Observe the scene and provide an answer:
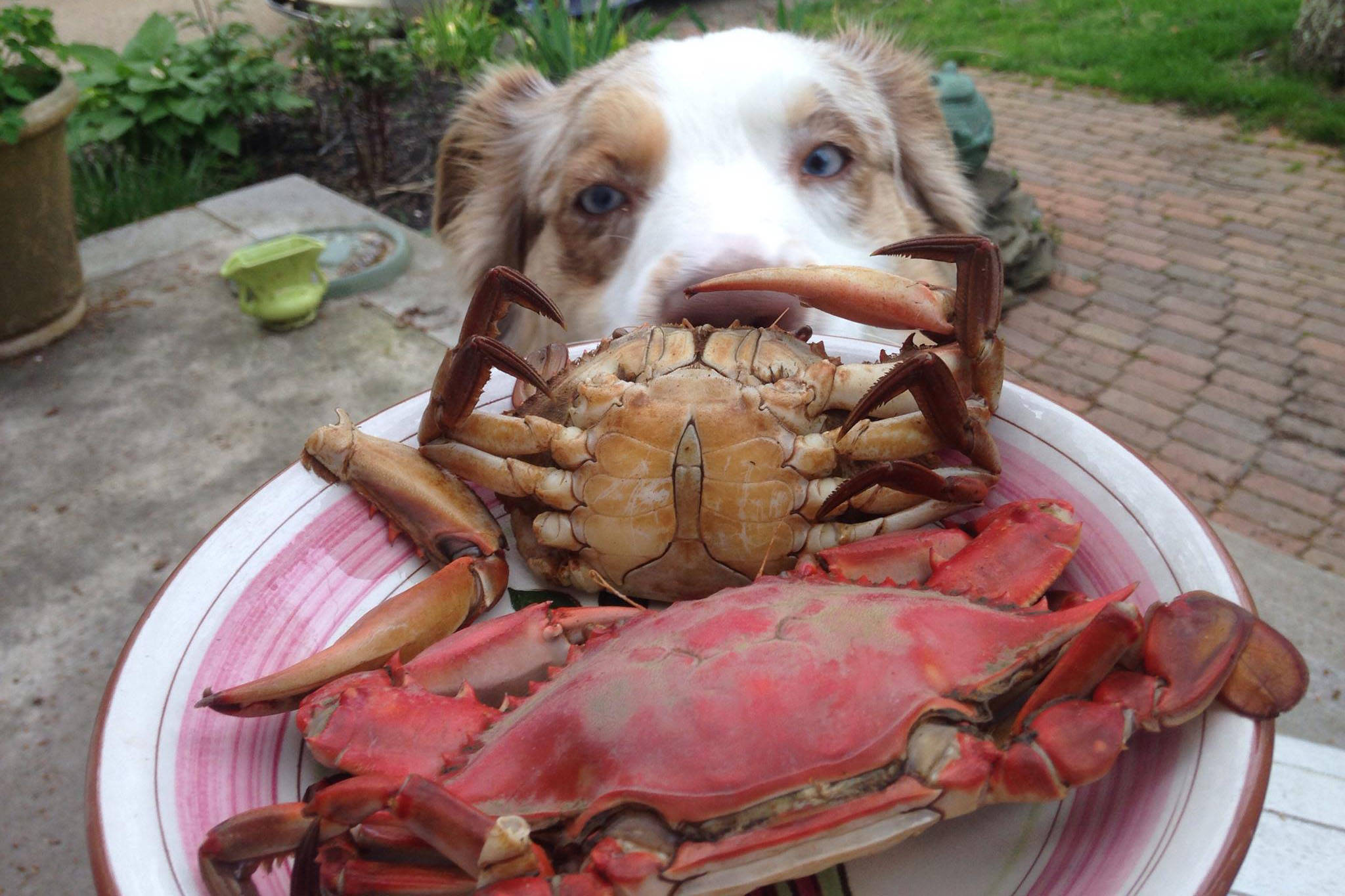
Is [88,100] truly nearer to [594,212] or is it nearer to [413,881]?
[594,212]

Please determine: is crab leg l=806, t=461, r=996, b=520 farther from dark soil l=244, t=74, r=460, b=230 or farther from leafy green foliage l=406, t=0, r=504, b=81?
leafy green foliage l=406, t=0, r=504, b=81

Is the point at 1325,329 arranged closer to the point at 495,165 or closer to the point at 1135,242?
the point at 1135,242

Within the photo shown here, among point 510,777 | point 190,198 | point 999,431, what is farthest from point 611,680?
point 190,198

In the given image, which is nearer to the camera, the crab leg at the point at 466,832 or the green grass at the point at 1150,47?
the crab leg at the point at 466,832

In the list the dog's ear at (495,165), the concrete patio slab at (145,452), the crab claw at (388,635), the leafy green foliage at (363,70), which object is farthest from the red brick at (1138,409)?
the leafy green foliage at (363,70)

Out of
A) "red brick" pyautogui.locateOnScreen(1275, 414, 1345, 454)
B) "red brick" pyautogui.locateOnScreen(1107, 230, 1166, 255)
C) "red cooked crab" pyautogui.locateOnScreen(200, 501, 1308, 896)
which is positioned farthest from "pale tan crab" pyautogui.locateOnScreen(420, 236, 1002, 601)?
"red brick" pyautogui.locateOnScreen(1107, 230, 1166, 255)

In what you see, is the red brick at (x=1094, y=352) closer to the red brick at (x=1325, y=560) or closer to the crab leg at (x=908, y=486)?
the red brick at (x=1325, y=560)

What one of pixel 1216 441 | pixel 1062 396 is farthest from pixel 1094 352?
pixel 1216 441
